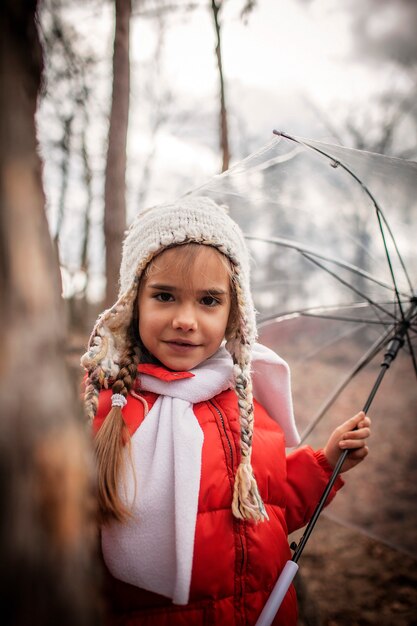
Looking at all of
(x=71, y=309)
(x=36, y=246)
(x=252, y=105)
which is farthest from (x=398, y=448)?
(x=71, y=309)

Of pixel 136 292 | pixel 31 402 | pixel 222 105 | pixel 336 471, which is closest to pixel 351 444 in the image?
pixel 336 471

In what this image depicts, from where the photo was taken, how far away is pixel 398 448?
557cm

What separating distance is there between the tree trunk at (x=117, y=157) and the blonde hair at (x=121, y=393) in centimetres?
80

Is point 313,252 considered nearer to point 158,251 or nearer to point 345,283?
point 345,283

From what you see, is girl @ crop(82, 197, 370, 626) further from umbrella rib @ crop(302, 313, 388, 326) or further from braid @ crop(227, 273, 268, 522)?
umbrella rib @ crop(302, 313, 388, 326)

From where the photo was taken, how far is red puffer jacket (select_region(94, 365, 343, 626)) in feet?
4.64

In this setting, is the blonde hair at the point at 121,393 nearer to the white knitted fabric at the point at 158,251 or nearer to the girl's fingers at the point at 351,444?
the white knitted fabric at the point at 158,251

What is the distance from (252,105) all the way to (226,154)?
148 inches

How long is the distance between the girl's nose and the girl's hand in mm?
1013

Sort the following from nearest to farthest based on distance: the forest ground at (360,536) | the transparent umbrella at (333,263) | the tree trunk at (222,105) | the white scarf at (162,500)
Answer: the white scarf at (162,500) → the transparent umbrella at (333,263) → the tree trunk at (222,105) → the forest ground at (360,536)

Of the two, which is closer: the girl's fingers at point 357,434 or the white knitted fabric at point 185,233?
the white knitted fabric at point 185,233

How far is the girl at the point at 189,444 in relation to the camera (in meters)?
1.40

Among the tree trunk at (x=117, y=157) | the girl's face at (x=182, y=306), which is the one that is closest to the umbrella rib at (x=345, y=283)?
the girl's face at (x=182, y=306)

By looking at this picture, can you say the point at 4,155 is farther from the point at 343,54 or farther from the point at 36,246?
the point at 343,54
